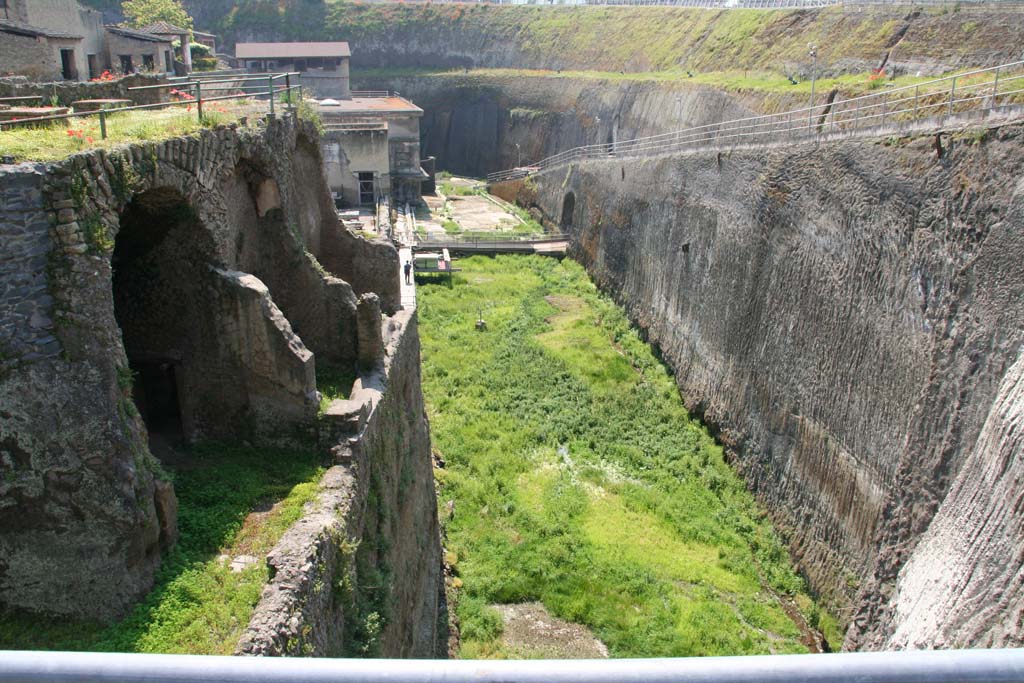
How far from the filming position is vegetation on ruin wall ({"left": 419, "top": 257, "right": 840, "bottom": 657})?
567 inches

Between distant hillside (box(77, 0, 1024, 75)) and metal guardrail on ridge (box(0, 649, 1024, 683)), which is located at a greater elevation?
distant hillside (box(77, 0, 1024, 75))

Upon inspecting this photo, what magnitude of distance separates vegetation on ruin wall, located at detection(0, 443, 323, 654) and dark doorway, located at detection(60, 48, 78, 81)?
16.5 metres

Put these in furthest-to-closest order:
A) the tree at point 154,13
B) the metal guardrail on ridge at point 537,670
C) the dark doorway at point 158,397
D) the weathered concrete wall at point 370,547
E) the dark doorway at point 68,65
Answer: the tree at point 154,13, the dark doorway at point 68,65, the dark doorway at point 158,397, the weathered concrete wall at point 370,547, the metal guardrail on ridge at point 537,670

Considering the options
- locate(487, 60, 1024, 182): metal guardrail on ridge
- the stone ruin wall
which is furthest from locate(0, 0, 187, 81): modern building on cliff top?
locate(487, 60, 1024, 182): metal guardrail on ridge

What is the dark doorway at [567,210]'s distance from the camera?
4003 cm

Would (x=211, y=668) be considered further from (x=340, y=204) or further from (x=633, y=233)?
(x=340, y=204)

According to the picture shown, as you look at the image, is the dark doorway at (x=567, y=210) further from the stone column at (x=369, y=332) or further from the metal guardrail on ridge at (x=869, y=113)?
the stone column at (x=369, y=332)

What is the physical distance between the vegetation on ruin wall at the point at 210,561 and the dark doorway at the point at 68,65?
16.5 meters

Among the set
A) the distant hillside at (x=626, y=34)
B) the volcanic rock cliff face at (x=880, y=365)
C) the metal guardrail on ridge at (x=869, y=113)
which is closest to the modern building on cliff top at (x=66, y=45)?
the volcanic rock cliff face at (x=880, y=365)

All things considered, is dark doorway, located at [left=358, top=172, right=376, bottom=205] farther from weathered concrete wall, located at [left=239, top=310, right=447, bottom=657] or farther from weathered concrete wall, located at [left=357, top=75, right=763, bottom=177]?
weathered concrete wall, located at [left=239, top=310, right=447, bottom=657]

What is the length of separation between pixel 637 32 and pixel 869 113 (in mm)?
34184

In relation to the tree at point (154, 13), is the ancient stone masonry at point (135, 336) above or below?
below

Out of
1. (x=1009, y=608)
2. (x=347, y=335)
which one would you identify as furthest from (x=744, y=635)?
(x=347, y=335)

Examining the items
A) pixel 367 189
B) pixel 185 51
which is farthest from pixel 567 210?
pixel 185 51
